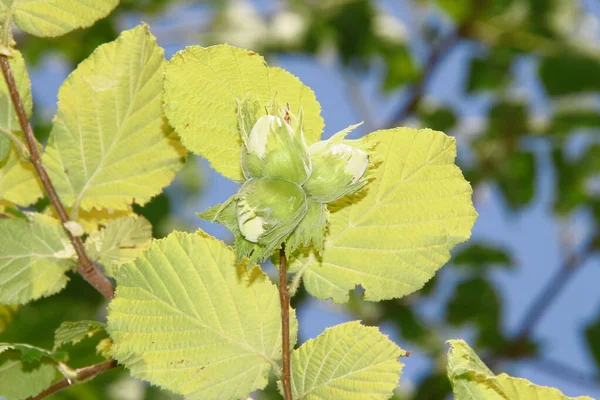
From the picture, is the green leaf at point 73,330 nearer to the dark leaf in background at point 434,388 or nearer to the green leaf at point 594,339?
the dark leaf in background at point 434,388

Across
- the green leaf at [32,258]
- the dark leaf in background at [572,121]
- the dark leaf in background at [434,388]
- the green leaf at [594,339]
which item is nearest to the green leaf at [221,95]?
the green leaf at [32,258]

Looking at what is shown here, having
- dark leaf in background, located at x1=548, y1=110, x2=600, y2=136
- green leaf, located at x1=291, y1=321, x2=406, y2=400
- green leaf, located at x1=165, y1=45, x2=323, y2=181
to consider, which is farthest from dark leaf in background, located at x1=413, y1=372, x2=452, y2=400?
green leaf, located at x1=165, y1=45, x2=323, y2=181

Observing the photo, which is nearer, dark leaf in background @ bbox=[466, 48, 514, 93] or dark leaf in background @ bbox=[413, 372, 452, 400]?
dark leaf in background @ bbox=[413, 372, 452, 400]

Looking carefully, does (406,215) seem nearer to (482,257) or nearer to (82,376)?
(82,376)

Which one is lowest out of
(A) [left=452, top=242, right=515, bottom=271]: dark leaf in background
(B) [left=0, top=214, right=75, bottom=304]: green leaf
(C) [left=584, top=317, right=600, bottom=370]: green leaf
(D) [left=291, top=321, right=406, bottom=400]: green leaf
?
(C) [left=584, top=317, right=600, bottom=370]: green leaf

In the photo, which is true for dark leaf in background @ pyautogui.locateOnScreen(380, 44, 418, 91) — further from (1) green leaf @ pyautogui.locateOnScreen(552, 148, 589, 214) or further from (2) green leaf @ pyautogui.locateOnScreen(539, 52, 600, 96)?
(1) green leaf @ pyautogui.locateOnScreen(552, 148, 589, 214)

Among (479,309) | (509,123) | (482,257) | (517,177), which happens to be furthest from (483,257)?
(509,123)

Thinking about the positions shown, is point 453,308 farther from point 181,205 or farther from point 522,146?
point 181,205
